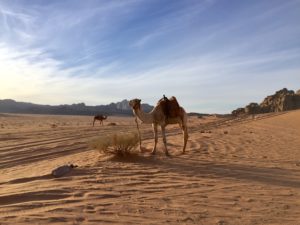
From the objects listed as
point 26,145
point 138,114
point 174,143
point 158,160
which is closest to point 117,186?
point 158,160

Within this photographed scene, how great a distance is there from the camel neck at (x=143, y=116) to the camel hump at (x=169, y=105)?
49cm

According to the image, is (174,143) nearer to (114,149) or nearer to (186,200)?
(114,149)

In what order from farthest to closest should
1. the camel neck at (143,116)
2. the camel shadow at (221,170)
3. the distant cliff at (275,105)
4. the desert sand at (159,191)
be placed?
1. the distant cliff at (275,105)
2. the camel neck at (143,116)
3. the camel shadow at (221,170)
4. the desert sand at (159,191)

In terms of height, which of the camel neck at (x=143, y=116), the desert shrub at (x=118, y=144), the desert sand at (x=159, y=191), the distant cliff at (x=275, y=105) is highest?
the distant cliff at (x=275, y=105)

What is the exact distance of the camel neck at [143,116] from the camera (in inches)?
474

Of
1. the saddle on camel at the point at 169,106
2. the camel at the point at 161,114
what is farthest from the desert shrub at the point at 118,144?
the saddle on camel at the point at 169,106

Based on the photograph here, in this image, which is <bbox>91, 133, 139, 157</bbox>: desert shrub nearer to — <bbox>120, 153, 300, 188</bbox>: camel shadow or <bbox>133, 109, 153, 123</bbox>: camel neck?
<bbox>120, 153, 300, 188</bbox>: camel shadow

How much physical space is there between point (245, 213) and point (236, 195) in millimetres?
1079

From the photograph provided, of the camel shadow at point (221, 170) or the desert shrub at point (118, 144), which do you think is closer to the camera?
the camel shadow at point (221, 170)

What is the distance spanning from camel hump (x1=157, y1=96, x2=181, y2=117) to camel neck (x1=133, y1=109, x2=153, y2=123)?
49 centimetres

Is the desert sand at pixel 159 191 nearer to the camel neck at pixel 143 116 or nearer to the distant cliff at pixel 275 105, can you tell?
the camel neck at pixel 143 116

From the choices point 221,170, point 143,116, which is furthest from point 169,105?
point 221,170

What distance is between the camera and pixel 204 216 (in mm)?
6547

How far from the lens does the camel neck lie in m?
12.0
